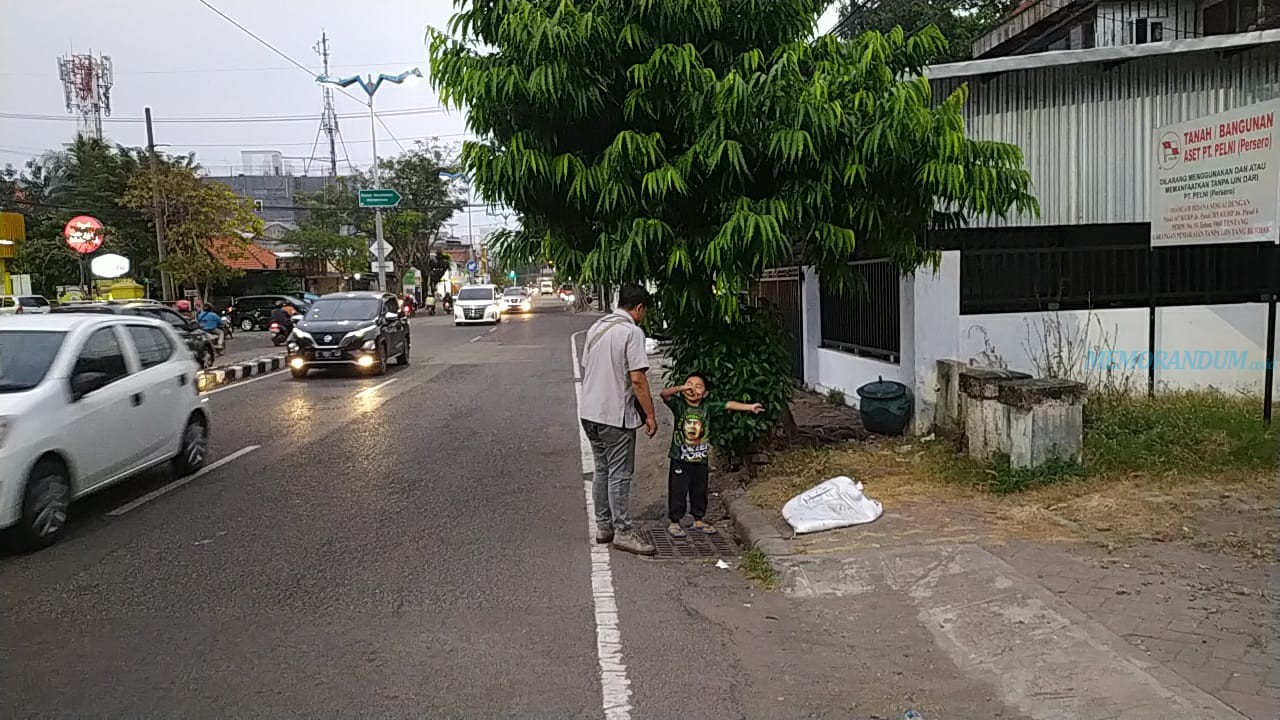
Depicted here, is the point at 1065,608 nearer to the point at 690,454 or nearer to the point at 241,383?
the point at 690,454

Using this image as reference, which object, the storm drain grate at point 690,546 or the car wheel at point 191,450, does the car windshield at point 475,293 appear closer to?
the car wheel at point 191,450

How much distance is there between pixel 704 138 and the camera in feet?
21.8

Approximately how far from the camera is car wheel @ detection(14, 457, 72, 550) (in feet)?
20.7

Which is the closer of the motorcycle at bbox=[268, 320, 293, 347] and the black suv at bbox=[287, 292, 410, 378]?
the black suv at bbox=[287, 292, 410, 378]

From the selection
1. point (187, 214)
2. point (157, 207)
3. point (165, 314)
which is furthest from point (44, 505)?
point (187, 214)

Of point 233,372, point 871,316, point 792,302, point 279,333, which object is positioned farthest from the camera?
point 279,333

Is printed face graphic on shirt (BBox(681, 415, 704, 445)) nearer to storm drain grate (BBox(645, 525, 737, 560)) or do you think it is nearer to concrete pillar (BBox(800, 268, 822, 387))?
storm drain grate (BBox(645, 525, 737, 560))

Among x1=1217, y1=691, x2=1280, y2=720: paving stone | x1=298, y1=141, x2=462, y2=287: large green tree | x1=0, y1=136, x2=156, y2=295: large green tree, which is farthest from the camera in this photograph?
x1=298, y1=141, x2=462, y2=287: large green tree

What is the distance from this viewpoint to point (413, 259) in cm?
6259

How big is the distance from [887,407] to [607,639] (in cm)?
512

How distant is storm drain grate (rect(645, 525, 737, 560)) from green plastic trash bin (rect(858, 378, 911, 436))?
115 inches

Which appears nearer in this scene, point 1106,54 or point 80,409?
point 80,409

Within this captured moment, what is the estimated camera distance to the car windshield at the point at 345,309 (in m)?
18.9

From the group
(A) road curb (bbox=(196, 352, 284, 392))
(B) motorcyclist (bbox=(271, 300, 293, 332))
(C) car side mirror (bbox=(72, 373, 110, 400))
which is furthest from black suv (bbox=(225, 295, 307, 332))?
(C) car side mirror (bbox=(72, 373, 110, 400))
